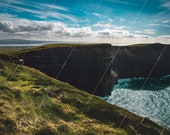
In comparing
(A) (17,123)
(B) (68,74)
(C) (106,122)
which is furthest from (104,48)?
(A) (17,123)

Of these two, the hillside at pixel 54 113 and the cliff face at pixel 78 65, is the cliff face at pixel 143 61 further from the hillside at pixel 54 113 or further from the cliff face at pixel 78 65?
the hillside at pixel 54 113

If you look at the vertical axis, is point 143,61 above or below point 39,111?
above

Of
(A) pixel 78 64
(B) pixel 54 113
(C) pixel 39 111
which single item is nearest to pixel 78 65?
(A) pixel 78 64

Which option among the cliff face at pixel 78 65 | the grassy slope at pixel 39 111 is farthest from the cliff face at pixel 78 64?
the grassy slope at pixel 39 111

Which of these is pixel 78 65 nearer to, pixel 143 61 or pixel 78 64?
pixel 78 64

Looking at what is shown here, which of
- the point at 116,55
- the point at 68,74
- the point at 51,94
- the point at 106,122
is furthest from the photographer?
the point at 116,55

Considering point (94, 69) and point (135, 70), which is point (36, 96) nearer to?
point (94, 69)
